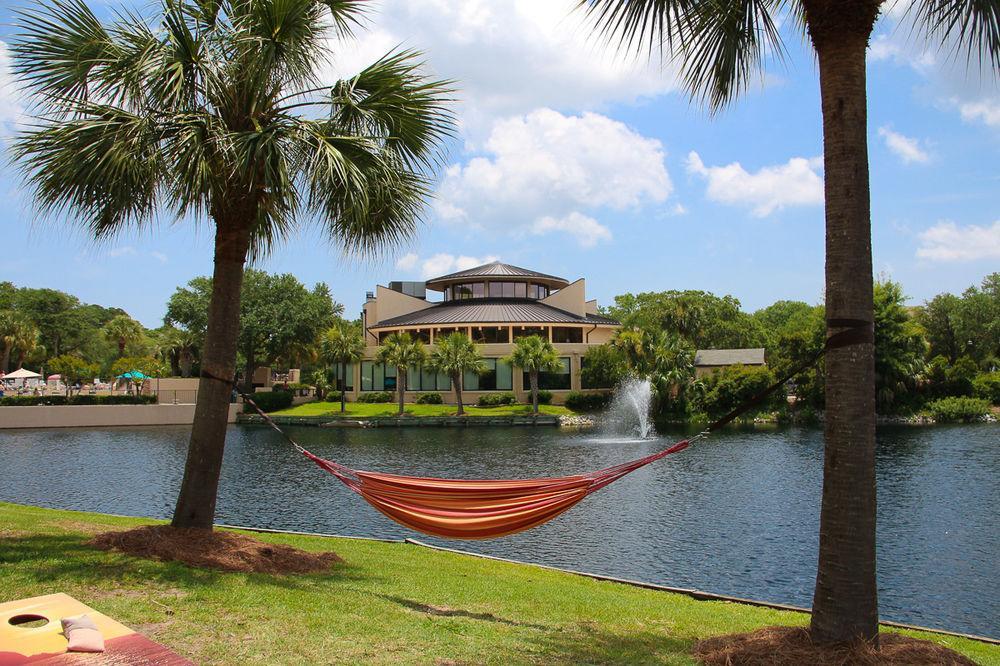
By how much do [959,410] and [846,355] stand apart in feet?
134

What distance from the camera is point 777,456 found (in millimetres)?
25578

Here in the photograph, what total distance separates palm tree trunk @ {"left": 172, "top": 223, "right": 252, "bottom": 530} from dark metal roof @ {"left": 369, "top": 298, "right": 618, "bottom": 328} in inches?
1797

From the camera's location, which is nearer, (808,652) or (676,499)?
(808,652)

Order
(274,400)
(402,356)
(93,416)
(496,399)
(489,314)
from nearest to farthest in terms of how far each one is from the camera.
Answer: (93,416) → (402,356) → (496,399) → (274,400) → (489,314)

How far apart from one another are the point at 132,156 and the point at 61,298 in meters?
77.3

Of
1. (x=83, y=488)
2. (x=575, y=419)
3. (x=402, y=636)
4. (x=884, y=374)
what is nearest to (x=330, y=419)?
(x=575, y=419)

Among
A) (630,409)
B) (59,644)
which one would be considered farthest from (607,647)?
(630,409)

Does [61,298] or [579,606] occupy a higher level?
[61,298]

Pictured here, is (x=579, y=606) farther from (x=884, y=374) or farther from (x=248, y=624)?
(x=884, y=374)

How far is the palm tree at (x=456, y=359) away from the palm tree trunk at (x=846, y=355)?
41.4m

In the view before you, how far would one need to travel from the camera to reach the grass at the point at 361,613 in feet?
15.8

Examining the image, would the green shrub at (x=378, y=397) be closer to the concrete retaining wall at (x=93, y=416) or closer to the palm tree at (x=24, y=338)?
the concrete retaining wall at (x=93, y=416)

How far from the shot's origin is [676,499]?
17578 mm

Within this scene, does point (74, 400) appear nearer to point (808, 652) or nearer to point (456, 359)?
→ point (456, 359)
